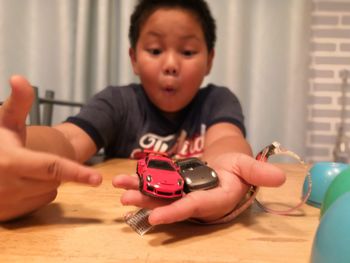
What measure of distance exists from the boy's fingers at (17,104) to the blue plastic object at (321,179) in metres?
0.34

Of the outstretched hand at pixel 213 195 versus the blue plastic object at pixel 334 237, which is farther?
the outstretched hand at pixel 213 195

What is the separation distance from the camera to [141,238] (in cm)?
35

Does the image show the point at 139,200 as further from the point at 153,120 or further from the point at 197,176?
the point at 153,120

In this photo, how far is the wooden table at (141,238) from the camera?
0.32 m

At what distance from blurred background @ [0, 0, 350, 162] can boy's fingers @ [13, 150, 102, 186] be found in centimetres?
89

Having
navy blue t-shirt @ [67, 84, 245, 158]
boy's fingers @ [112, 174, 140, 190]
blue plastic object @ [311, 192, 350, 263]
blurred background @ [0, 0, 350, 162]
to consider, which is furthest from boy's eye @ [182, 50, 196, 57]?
blue plastic object @ [311, 192, 350, 263]

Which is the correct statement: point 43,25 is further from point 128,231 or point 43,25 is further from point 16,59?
point 128,231

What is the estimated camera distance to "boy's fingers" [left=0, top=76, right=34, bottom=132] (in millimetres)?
339

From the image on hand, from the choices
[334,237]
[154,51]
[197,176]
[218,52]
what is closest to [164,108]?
[154,51]

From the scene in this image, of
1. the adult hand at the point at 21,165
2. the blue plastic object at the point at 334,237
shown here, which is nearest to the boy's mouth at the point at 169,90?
the adult hand at the point at 21,165

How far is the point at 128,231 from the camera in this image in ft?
1.21

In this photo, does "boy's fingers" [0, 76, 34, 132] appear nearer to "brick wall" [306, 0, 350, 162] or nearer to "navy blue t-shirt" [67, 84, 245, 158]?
"navy blue t-shirt" [67, 84, 245, 158]

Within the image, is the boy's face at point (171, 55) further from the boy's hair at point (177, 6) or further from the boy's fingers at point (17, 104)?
the boy's fingers at point (17, 104)

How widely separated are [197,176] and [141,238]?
85 millimetres
